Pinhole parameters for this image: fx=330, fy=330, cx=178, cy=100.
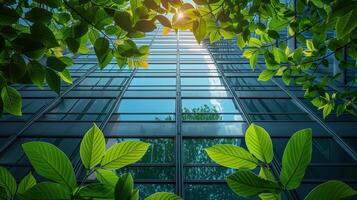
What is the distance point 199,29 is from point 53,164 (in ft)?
3.99

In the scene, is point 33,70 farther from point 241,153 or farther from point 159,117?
point 159,117

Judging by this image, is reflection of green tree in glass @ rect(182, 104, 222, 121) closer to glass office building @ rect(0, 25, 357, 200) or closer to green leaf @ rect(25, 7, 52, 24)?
glass office building @ rect(0, 25, 357, 200)

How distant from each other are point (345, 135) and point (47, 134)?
8.19m

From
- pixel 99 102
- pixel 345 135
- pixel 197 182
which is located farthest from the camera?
pixel 99 102

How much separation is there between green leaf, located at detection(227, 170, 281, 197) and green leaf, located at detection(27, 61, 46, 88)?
1.41 m

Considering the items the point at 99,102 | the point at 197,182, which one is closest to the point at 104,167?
the point at 197,182

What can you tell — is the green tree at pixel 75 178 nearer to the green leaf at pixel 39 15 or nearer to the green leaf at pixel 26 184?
the green leaf at pixel 26 184

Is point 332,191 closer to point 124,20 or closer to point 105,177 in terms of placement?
point 105,177

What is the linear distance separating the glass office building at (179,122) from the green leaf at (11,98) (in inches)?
184

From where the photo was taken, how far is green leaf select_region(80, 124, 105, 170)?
118cm

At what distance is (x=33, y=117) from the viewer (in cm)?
1027

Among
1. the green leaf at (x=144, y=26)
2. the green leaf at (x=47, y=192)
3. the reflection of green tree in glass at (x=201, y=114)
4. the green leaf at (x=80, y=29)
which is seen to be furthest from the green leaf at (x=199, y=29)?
the reflection of green tree in glass at (x=201, y=114)

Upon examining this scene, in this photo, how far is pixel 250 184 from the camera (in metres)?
1.08

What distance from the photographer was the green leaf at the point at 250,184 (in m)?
1.08
